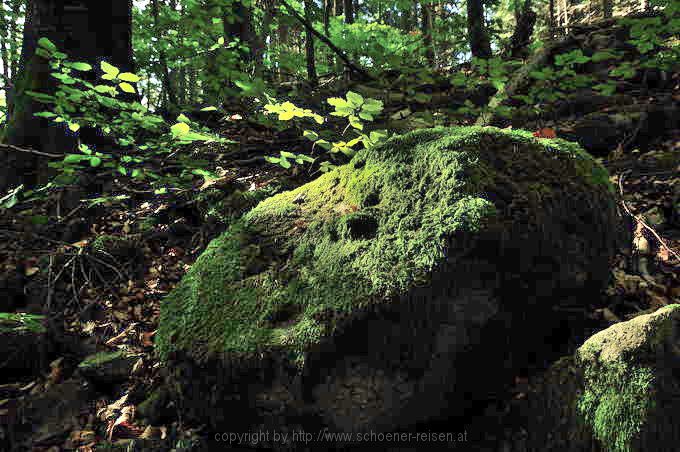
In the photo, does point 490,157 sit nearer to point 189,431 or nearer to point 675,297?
point 675,297

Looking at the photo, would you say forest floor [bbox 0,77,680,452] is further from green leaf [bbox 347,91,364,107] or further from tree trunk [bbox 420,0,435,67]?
tree trunk [bbox 420,0,435,67]

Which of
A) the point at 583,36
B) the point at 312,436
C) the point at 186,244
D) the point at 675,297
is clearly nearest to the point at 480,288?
the point at 312,436

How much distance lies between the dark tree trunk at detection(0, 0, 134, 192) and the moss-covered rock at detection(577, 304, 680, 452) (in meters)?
5.39

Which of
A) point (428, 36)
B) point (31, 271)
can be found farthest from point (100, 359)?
point (428, 36)

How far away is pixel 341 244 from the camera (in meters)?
2.27

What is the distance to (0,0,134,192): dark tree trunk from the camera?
13.4ft

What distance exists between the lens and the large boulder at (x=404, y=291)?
1.92 meters

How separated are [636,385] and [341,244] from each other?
151 cm

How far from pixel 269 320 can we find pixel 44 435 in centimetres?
210

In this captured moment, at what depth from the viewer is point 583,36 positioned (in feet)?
25.2

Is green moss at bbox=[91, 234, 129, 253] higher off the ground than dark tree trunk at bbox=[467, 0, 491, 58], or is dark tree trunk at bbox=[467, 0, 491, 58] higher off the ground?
dark tree trunk at bbox=[467, 0, 491, 58]

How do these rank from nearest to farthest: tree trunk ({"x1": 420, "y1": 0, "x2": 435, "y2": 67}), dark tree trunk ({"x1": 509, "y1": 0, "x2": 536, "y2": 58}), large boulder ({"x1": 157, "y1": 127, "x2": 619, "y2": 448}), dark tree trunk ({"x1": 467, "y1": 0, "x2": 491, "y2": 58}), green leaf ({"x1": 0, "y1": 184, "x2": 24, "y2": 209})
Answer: large boulder ({"x1": 157, "y1": 127, "x2": 619, "y2": 448}) < green leaf ({"x1": 0, "y1": 184, "x2": 24, "y2": 209}) < tree trunk ({"x1": 420, "y1": 0, "x2": 435, "y2": 67}) < dark tree trunk ({"x1": 509, "y1": 0, "x2": 536, "y2": 58}) < dark tree trunk ({"x1": 467, "y1": 0, "x2": 491, "y2": 58})

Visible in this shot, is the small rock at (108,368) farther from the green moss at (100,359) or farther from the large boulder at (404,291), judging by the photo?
the large boulder at (404,291)

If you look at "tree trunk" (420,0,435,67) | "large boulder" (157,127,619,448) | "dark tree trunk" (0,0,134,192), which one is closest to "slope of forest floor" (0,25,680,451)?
"large boulder" (157,127,619,448)
